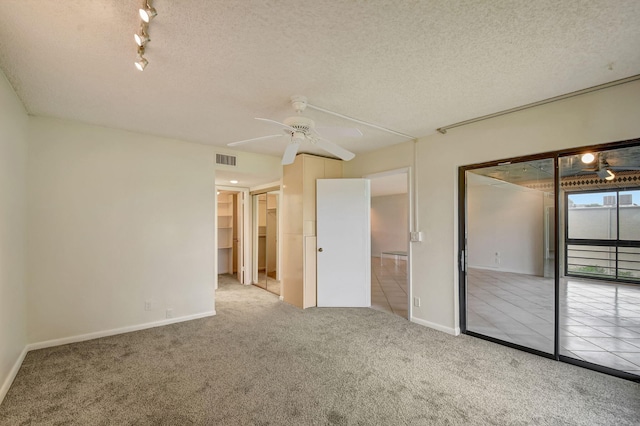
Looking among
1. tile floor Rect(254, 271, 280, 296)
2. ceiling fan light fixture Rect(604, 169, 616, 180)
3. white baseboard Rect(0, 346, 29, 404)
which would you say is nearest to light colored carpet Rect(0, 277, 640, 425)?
white baseboard Rect(0, 346, 29, 404)

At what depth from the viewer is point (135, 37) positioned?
1.70 m

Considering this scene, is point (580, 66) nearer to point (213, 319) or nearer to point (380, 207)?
point (213, 319)

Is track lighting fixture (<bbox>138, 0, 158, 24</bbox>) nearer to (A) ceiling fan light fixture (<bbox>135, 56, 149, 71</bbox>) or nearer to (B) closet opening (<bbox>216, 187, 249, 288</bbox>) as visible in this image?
(A) ceiling fan light fixture (<bbox>135, 56, 149, 71</bbox>)

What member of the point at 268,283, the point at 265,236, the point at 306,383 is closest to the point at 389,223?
the point at 265,236

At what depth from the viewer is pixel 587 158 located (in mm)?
2727

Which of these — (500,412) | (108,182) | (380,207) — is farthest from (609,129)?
(380,207)

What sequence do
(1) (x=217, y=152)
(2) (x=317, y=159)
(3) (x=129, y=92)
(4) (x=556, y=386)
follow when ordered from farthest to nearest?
(2) (x=317, y=159) → (1) (x=217, y=152) → (3) (x=129, y=92) → (4) (x=556, y=386)

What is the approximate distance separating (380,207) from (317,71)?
856 centimetres

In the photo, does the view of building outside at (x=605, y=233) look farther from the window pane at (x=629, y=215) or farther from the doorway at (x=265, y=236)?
the doorway at (x=265, y=236)

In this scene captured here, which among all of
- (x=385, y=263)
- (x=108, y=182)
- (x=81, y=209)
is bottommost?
(x=385, y=263)

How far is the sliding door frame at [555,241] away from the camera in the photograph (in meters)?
2.45

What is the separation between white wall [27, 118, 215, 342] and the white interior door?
1.76 meters

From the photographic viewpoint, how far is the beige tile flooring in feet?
14.6

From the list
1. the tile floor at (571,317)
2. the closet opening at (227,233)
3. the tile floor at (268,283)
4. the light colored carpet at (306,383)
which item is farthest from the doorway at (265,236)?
the tile floor at (571,317)
